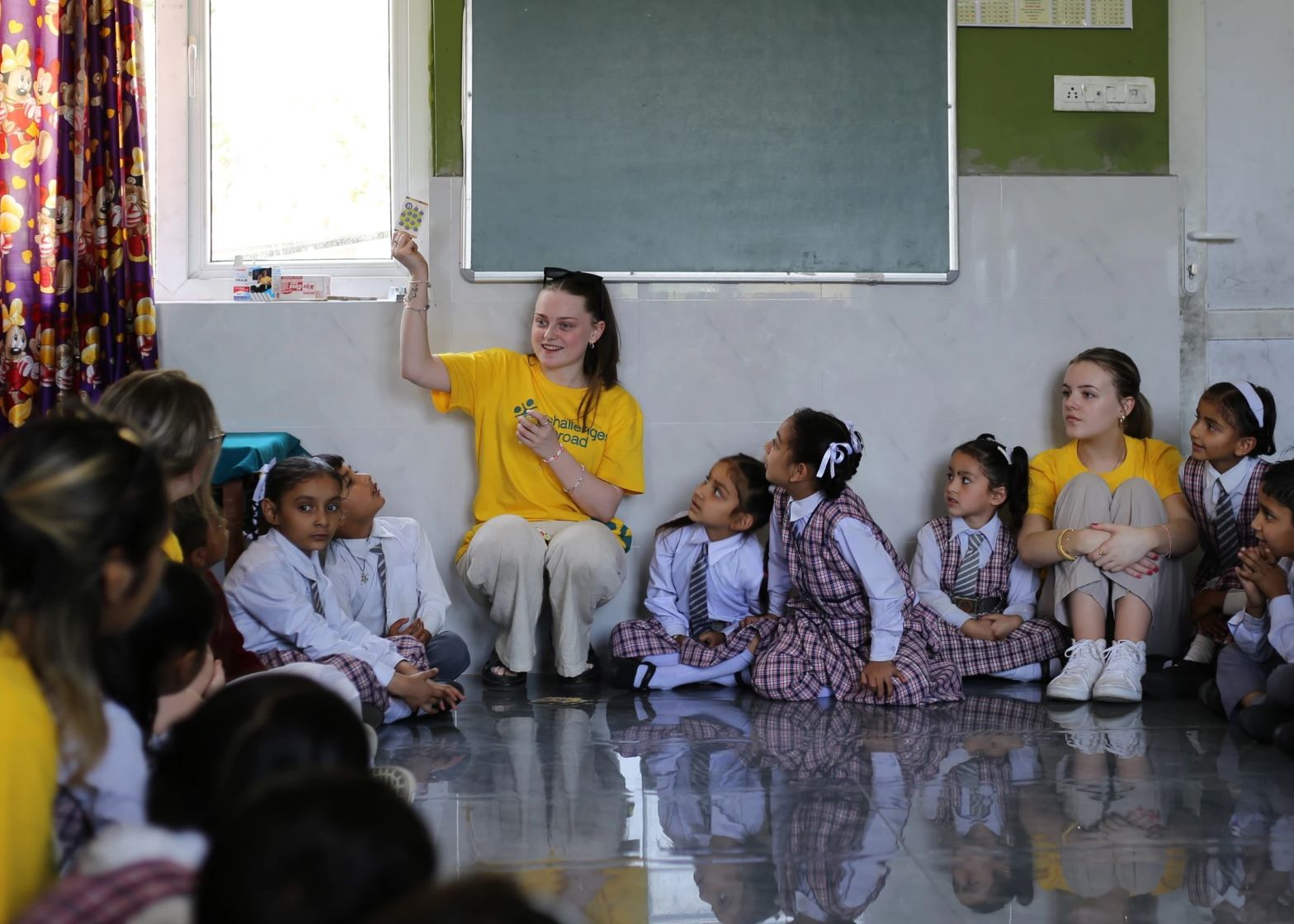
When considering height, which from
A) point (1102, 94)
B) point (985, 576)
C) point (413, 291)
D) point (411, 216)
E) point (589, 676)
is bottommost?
point (589, 676)

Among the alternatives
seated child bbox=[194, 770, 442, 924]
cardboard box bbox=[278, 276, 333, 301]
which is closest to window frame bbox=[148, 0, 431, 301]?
cardboard box bbox=[278, 276, 333, 301]

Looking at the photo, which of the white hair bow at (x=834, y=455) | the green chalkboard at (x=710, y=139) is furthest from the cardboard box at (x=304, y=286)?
the white hair bow at (x=834, y=455)

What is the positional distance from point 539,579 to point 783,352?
3.41 ft

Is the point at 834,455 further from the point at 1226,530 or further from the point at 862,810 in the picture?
the point at 862,810

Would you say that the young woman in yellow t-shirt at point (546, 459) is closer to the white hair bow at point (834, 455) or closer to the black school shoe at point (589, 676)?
the black school shoe at point (589, 676)

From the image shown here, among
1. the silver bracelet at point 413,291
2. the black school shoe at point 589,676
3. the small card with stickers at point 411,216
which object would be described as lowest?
the black school shoe at point 589,676

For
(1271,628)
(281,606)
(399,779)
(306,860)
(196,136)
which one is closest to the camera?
(306,860)

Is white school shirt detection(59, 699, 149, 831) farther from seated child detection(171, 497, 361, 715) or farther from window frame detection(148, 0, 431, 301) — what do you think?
window frame detection(148, 0, 431, 301)

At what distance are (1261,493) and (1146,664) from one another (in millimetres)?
708

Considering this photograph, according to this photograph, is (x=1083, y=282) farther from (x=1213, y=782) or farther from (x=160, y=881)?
A: (x=160, y=881)

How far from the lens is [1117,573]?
3.38 metres

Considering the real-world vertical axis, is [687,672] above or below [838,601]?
below

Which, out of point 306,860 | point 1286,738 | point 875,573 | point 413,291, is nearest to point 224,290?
point 413,291

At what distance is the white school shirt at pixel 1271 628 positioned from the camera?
2.81 meters
